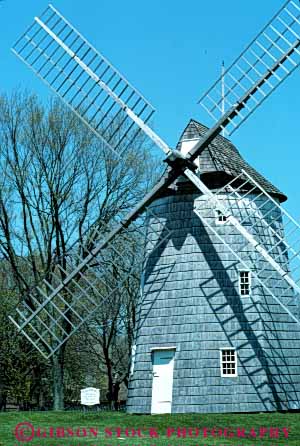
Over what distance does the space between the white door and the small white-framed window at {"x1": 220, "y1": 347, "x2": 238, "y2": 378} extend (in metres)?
1.22

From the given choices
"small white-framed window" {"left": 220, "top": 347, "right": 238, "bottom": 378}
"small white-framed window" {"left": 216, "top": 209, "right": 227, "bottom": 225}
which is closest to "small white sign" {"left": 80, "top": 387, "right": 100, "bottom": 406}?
"small white-framed window" {"left": 220, "top": 347, "right": 238, "bottom": 378}

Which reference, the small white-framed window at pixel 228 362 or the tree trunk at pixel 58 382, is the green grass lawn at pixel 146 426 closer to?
the small white-framed window at pixel 228 362

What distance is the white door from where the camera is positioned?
17.2 meters

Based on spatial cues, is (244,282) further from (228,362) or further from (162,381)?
(162,381)

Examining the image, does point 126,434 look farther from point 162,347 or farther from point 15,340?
point 15,340

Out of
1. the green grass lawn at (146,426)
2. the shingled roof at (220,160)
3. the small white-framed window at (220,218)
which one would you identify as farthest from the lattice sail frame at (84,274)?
the green grass lawn at (146,426)

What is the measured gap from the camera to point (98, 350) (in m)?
35.3

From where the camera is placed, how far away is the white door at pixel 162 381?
17.2 meters

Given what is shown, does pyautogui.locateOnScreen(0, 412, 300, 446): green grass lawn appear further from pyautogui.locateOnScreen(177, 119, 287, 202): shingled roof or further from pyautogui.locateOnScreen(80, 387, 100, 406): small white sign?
pyautogui.locateOnScreen(177, 119, 287, 202): shingled roof

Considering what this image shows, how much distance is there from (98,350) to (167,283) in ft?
59.6

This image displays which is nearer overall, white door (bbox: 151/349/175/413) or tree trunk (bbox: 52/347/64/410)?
white door (bbox: 151/349/175/413)

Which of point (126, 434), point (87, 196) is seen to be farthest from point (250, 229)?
point (87, 196)

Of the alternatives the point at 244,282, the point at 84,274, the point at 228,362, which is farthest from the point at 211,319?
the point at 84,274

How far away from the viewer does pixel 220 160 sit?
1852 cm
